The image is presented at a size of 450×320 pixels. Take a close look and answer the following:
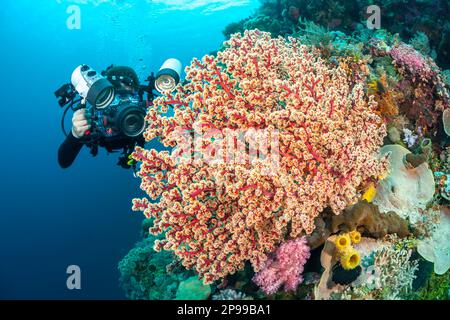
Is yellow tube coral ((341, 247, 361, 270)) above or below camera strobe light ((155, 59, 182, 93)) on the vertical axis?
below

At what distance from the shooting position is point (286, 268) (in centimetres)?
339

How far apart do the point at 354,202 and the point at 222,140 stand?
169cm

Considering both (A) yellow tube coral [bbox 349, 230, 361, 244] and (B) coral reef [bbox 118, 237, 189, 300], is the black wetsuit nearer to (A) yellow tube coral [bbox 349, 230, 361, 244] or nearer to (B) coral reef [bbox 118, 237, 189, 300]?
(A) yellow tube coral [bbox 349, 230, 361, 244]

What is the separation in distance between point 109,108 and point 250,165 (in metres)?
2.58

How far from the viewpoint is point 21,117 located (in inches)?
2410

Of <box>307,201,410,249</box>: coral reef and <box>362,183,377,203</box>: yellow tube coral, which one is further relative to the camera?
<box>362,183,377,203</box>: yellow tube coral

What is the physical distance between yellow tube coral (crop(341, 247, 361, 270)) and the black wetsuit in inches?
130

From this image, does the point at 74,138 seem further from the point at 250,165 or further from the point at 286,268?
the point at 286,268

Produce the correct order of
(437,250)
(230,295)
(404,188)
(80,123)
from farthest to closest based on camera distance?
(80,123) < (404,188) < (437,250) < (230,295)

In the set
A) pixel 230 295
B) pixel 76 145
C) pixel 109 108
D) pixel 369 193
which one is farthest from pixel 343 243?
pixel 76 145

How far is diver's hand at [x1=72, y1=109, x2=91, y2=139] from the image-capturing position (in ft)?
14.6

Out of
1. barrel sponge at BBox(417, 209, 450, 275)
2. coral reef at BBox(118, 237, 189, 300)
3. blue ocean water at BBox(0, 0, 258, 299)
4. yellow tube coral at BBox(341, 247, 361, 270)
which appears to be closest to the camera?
yellow tube coral at BBox(341, 247, 361, 270)

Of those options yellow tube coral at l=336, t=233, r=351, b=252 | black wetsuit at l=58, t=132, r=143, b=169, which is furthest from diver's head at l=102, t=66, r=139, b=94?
yellow tube coral at l=336, t=233, r=351, b=252

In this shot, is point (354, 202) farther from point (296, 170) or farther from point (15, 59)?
point (15, 59)
